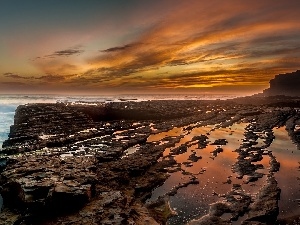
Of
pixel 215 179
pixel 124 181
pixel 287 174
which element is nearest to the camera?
pixel 124 181

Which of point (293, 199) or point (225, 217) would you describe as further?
point (293, 199)

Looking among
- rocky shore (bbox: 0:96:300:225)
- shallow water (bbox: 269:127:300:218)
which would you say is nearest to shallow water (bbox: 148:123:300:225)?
shallow water (bbox: 269:127:300:218)

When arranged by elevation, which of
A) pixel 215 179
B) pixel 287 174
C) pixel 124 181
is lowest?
pixel 287 174

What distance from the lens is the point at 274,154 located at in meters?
22.0

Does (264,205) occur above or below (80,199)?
below

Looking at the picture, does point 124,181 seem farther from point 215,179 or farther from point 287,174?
point 287,174

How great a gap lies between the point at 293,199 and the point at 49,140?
835 inches

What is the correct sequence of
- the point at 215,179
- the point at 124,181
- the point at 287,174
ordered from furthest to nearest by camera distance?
the point at 287,174 < the point at 215,179 < the point at 124,181

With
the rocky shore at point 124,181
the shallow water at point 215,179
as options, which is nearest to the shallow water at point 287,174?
the shallow water at point 215,179

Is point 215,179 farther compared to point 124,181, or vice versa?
point 215,179

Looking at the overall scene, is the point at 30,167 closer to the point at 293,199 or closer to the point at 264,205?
the point at 264,205

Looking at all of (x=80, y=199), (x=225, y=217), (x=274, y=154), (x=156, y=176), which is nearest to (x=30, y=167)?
(x=80, y=199)

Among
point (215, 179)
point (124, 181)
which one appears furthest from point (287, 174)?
point (124, 181)

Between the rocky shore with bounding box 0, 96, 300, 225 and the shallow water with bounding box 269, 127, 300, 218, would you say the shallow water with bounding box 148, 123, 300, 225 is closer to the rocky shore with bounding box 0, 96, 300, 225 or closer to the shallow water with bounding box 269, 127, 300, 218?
the shallow water with bounding box 269, 127, 300, 218
